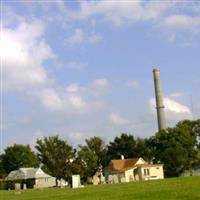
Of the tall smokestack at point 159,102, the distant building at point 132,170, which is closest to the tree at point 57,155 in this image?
the distant building at point 132,170

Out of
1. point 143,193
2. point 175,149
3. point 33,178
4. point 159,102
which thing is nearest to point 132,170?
point 175,149

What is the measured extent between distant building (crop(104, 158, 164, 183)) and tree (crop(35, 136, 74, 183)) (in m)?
17.5

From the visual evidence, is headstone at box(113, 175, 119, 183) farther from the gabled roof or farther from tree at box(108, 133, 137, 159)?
tree at box(108, 133, 137, 159)

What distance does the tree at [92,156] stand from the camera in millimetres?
102125

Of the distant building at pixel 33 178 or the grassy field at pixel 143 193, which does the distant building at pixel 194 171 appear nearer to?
the distant building at pixel 33 178

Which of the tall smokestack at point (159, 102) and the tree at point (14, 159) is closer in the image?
the tall smokestack at point (159, 102)

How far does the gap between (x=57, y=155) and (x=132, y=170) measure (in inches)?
1000

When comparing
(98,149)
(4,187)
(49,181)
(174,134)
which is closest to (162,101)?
(174,134)

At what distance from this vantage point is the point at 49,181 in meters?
123

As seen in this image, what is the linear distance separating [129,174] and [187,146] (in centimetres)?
1332

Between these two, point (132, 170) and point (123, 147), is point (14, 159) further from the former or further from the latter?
point (132, 170)

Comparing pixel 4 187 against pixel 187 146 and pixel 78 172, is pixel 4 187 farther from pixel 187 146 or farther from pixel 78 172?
pixel 187 146

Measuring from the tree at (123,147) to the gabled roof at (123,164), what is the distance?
27.6 feet

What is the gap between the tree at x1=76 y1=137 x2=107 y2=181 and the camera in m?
102
